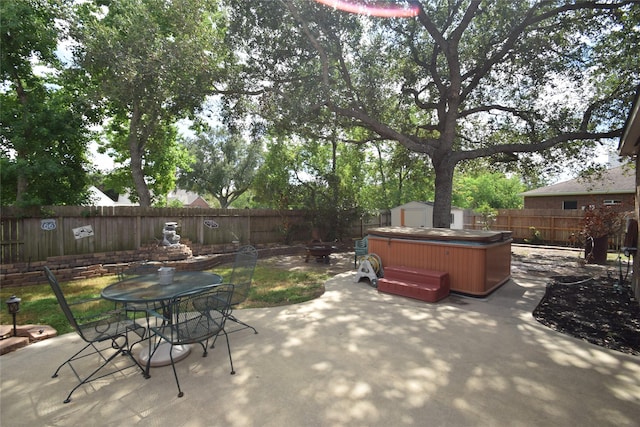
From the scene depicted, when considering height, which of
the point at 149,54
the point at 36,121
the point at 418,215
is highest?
the point at 149,54

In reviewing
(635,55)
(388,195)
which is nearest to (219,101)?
(635,55)

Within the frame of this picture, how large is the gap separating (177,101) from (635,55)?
12409 mm

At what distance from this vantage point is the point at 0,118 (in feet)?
24.3

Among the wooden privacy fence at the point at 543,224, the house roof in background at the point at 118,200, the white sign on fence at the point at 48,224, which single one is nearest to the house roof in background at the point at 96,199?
the house roof in background at the point at 118,200

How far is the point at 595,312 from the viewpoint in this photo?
4.53 meters

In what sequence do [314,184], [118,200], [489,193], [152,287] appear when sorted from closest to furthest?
1. [152,287]
2. [314,184]
3. [118,200]
4. [489,193]

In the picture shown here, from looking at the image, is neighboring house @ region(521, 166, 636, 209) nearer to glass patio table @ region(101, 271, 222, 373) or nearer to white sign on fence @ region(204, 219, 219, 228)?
white sign on fence @ region(204, 219, 219, 228)

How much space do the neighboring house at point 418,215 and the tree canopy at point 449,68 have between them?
383 centimetres

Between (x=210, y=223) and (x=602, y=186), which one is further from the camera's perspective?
(x=602, y=186)

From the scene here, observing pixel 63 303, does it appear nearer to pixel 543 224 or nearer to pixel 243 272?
pixel 243 272

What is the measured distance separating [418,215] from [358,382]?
40.8 ft

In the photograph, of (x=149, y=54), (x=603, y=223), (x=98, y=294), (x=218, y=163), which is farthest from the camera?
(x=218, y=163)

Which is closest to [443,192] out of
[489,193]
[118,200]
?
[118,200]

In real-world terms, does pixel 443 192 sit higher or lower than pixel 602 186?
lower
